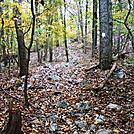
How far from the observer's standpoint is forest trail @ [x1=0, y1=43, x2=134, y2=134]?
16.5ft

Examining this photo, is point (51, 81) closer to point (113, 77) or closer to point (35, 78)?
point (35, 78)

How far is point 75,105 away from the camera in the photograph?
6.05m

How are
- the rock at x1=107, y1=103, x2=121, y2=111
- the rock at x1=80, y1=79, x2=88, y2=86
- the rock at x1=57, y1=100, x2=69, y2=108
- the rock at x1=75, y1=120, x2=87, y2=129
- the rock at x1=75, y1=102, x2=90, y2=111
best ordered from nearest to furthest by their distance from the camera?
the rock at x1=75, y1=120, x2=87, y2=129
the rock at x1=107, y1=103, x2=121, y2=111
the rock at x1=75, y1=102, x2=90, y2=111
the rock at x1=57, y1=100, x2=69, y2=108
the rock at x1=80, y1=79, x2=88, y2=86

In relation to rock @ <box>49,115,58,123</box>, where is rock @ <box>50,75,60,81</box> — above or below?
above

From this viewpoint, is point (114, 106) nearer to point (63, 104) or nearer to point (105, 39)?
point (63, 104)

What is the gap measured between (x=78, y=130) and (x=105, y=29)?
4196 millimetres

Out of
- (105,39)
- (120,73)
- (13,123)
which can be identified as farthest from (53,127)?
(105,39)

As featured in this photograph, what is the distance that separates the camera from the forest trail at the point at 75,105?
5.02 metres

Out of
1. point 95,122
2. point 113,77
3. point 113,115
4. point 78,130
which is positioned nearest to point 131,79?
point 113,77

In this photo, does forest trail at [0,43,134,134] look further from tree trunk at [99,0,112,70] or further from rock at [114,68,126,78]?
tree trunk at [99,0,112,70]

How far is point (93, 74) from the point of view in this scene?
7.87 m

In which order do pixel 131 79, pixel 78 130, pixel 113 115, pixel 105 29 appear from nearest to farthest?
1. pixel 78 130
2. pixel 113 115
3. pixel 131 79
4. pixel 105 29

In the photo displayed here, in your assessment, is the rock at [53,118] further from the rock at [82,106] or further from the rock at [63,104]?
the rock at [82,106]

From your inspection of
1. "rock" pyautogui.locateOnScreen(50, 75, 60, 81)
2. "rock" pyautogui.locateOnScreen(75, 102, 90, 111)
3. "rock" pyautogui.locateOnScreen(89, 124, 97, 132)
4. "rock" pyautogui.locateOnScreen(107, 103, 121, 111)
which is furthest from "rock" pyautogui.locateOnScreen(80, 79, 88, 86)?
"rock" pyautogui.locateOnScreen(89, 124, 97, 132)
